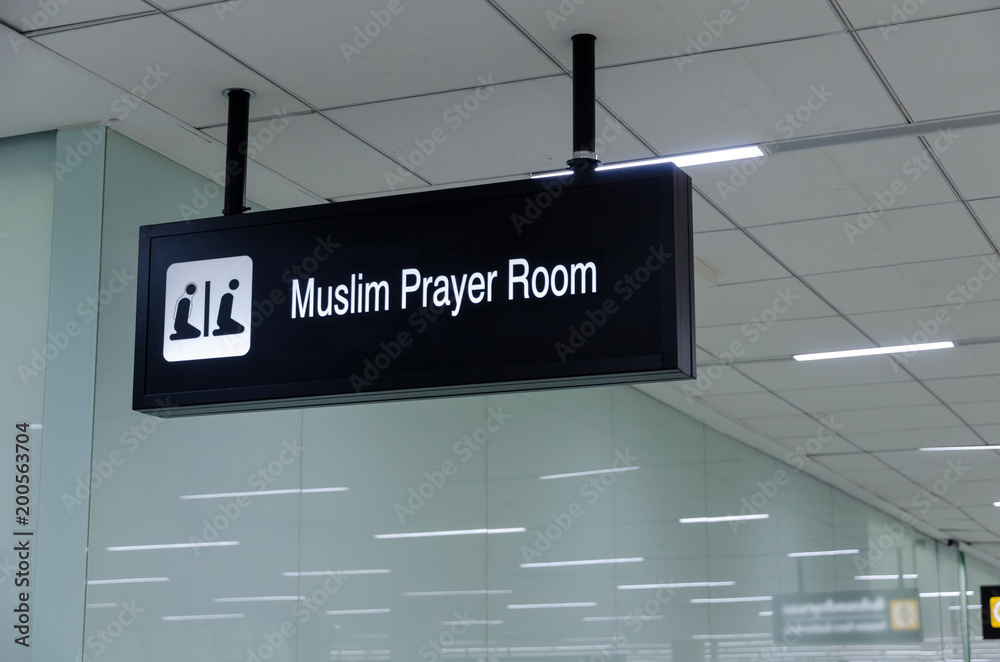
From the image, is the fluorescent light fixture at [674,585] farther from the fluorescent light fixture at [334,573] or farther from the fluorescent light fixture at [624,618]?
the fluorescent light fixture at [334,573]

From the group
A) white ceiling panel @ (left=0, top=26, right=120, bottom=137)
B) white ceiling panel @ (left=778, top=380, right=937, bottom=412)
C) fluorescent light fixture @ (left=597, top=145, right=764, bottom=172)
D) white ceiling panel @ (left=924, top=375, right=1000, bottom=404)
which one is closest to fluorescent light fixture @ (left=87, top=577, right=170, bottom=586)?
white ceiling panel @ (left=0, top=26, right=120, bottom=137)

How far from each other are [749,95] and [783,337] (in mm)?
3045

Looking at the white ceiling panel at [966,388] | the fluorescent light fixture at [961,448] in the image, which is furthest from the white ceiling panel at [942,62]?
the fluorescent light fixture at [961,448]

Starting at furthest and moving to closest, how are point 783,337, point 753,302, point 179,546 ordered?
point 783,337
point 753,302
point 179,546

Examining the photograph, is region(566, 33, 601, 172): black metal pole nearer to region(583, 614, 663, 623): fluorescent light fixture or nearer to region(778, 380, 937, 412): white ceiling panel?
region(583, 614, 663, 623): fluorescent light fixture

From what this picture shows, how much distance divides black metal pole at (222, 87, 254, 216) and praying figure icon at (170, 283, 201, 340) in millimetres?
327

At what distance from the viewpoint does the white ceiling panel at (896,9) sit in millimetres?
3195

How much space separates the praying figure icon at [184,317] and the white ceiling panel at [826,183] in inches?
80.5

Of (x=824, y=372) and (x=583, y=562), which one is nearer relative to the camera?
(x=583, y=562)

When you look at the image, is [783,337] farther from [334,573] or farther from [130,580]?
[130,580]

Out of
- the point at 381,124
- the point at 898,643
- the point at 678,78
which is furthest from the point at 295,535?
the point at 898,643

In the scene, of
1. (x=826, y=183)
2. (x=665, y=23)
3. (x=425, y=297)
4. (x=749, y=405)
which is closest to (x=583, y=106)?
(x=665, y=23)

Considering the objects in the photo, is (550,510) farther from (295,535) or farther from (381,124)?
(381,124)

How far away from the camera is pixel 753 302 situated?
6.02 meters
